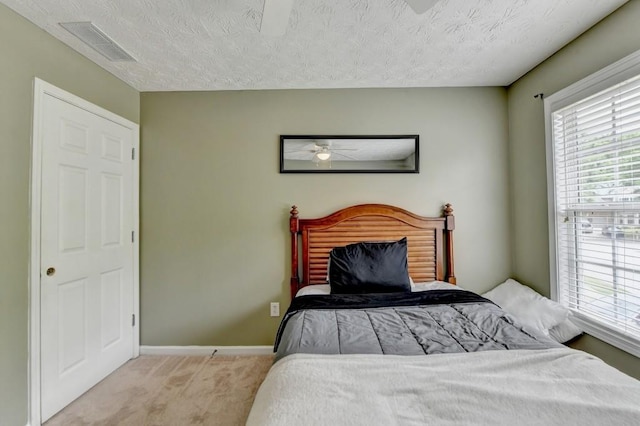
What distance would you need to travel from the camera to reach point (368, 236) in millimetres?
2580

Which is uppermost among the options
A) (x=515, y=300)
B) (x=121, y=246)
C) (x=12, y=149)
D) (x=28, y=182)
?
(x=12, y=149)

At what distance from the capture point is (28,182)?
172 centimetres

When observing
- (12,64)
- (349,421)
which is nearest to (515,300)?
(349,421)

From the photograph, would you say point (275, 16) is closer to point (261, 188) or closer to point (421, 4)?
point (421, 4)

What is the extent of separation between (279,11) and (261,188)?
1.61 metres

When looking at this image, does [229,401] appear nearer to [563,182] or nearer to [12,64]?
[12,64]

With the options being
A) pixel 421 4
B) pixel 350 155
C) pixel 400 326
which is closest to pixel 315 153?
pixel 350 155

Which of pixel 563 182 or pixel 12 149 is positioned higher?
pixel 12 149

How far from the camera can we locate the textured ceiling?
163 centimetres

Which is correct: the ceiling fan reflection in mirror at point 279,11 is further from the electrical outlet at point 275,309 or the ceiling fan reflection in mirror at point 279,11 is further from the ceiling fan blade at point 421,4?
the electrical outlet at point 275,309

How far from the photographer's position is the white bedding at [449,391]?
858 millimetres

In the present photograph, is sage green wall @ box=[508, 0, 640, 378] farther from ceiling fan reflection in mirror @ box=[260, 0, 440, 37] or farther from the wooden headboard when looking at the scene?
ceiling fan reflection in mirror @ box=[260, 0, 440, 37]

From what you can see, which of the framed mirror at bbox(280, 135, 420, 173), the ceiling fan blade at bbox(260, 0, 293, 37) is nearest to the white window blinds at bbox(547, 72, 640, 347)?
the framed mirror at bbox(280, 135, 420, 173)

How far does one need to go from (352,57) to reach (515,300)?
2311 mm
